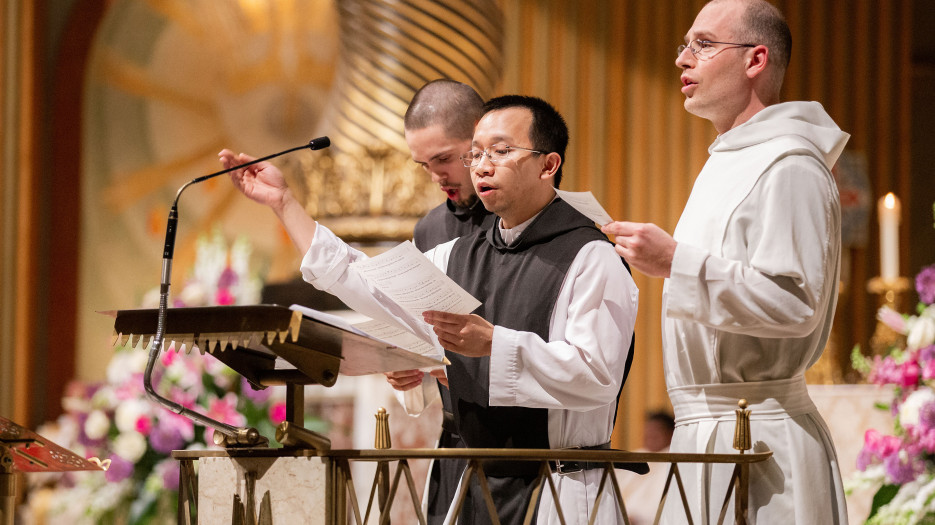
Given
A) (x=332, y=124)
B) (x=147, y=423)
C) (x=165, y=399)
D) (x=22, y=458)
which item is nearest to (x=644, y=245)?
(x=165, y=399)

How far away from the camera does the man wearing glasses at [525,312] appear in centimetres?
226

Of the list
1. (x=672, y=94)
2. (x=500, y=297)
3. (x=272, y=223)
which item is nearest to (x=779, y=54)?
(x=500, y=297)

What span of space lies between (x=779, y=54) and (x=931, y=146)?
5.08 m

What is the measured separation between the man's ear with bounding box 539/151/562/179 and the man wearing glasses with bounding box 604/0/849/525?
320 mm

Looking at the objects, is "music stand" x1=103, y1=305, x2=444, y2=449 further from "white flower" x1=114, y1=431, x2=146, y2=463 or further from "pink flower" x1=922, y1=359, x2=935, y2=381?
"white flower" x1=114, y1=431, x2=146, y2=463

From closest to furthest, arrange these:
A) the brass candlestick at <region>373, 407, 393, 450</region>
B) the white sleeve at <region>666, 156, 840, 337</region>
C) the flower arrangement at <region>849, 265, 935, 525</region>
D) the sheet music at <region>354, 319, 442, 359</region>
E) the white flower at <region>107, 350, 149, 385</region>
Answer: the white sleeve at <region>666, 156, 840, 337</region>, the brass candlestick at <region>373, 407, 393, 450</region>, the sheet music at <region>354, 319, 442, 359</region>, the flower arrangement at <region>849, 265, 935, 525</region>, the white flower at <region>107, 350, 149, 385</region>

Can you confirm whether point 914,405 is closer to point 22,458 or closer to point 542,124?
point 542,124

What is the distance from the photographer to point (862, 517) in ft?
13.4

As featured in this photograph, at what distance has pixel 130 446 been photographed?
13.4 feet

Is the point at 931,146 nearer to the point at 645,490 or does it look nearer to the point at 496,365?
the point at 645,490

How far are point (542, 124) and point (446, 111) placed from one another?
57 centimetres

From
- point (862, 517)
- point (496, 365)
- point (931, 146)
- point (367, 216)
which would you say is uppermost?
point (931, 146)

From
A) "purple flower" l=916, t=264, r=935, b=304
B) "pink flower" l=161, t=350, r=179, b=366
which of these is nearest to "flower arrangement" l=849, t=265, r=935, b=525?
"purple flower" l=916, t=264, r=935, b=304

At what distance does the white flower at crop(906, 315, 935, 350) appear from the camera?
305 cm
